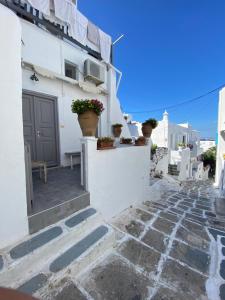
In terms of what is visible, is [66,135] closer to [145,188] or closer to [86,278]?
[145,188]

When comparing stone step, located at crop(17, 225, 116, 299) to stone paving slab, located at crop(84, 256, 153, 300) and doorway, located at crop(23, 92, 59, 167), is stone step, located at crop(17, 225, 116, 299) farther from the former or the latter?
doorway, located at crop(23, 92, 59, 167)

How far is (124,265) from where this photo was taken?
2.22m

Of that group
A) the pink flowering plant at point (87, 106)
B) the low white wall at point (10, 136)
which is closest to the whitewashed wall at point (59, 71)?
the pink flowering plant at point (87, 106)

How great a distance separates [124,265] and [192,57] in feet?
42.7

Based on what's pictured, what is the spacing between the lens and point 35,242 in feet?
6.70

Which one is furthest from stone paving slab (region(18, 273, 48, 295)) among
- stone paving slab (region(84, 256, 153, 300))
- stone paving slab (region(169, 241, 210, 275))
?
stone paving slab (region(169, 241, 210, 275))

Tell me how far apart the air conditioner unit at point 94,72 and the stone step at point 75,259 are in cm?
540

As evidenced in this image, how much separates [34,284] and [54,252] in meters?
0.38

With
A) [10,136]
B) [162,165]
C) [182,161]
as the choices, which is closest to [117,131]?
[10,136]

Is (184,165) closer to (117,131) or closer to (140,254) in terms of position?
(117,131)

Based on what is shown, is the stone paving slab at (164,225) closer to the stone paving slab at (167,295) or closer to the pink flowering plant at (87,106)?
the stone paving slab at (167,295)

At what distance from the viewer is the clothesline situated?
14.9ft

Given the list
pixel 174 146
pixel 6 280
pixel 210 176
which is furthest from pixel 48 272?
pixel 210 176

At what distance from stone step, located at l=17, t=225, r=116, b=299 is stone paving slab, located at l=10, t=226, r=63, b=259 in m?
0.25
